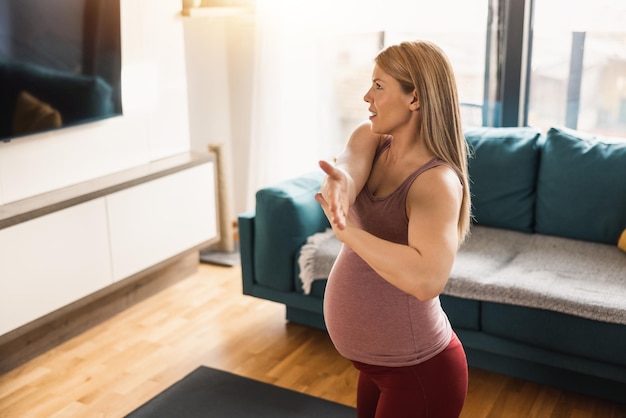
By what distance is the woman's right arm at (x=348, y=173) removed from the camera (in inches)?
53.8

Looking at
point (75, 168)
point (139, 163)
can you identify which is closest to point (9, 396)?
point (75, 168)

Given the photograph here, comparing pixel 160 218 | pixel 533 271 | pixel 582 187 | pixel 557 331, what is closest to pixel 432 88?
pixel 557 331

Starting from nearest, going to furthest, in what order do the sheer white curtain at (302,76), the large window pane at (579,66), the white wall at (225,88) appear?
the large window pane at (579,66)
the sheer white curtain at (302,76)
the white wall at (225,88)

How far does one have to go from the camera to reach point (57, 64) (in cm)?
305

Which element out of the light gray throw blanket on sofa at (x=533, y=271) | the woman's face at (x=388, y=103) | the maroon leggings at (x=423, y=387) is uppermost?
the woman's face at (x=388, y=103)

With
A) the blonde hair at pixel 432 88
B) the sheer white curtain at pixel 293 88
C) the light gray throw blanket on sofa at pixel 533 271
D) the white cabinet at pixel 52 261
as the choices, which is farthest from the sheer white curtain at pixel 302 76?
the blonde hair at pixel 432 88

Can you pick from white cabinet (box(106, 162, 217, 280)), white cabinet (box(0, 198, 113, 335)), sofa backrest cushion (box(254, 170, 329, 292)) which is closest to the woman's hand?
sofa backrest cushion (box(254, 170, 329, 292))

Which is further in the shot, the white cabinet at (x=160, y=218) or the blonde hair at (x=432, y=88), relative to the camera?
the white cabinet at (x=160, y=218)

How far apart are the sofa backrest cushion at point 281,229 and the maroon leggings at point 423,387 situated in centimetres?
151

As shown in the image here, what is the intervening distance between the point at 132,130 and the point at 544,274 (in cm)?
200

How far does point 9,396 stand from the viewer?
2.78 m

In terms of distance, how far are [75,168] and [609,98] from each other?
99.8 inches

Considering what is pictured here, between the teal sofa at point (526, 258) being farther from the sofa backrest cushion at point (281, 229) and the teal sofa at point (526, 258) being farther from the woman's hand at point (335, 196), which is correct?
the woman's hand at point (335, 196)

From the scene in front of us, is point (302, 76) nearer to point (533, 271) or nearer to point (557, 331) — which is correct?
point (533, 271)
